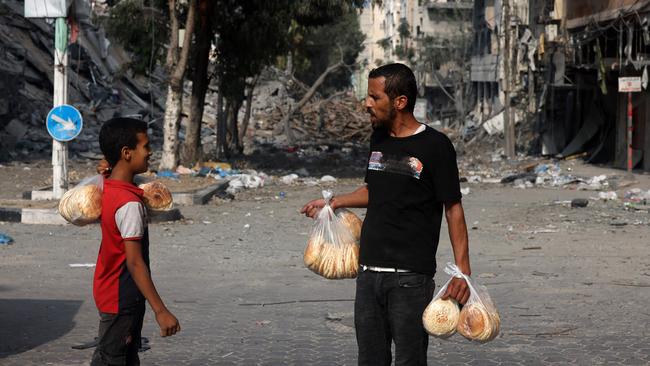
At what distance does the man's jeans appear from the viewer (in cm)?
427

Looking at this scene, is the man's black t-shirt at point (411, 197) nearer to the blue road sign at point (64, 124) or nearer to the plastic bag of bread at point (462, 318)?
the plastic bag of bread at point (462, 318)

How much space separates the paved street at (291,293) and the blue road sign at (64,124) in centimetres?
145

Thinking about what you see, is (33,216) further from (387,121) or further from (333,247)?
(387,121)

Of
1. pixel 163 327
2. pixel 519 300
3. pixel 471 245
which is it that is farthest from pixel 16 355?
pixel 471 245

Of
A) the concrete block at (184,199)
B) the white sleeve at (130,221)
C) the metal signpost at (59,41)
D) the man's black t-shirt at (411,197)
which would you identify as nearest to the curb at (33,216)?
the metal signpost at (59,41)

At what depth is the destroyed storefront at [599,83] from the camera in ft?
86.1

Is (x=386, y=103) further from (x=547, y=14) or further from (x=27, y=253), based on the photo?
(x=547, y=14)

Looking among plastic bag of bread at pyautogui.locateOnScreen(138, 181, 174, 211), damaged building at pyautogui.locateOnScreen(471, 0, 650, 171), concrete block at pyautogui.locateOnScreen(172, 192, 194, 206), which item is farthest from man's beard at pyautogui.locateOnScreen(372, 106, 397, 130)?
damaged building at pyautogui.locateOnScreen(471, 0, 650, 171)

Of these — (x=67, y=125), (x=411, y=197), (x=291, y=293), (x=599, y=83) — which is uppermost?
(x=599, y=83)

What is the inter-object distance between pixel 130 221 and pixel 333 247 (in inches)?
40.0

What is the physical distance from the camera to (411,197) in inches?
169

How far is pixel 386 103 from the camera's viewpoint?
433 centimetres

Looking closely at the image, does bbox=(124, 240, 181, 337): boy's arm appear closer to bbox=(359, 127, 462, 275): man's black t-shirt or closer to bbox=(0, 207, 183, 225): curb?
bbox=(359, 127, 462, 275): man's black t-shirt

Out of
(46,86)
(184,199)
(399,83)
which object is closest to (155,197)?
(399,83)
